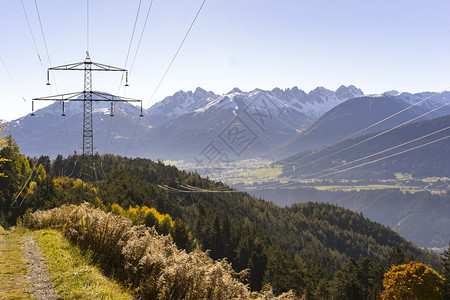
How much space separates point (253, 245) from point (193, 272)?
470 ft

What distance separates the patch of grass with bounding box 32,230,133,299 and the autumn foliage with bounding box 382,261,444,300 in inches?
3903

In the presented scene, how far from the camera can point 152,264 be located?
17.3 meters

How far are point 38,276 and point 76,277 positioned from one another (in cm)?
304

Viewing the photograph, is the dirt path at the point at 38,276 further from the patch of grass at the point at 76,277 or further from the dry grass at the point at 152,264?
the dry grass at the point at 152,264

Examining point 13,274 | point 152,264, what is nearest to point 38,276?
point 13,274

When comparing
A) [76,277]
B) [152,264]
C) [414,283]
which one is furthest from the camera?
[414,283]

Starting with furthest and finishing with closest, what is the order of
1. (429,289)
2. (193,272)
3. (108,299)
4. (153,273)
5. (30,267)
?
(429,289)
(30,267)
(153,273)
(193,272)
(108,299)

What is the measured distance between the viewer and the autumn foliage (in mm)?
95188

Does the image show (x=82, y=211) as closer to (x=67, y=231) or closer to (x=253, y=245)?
(x=67, y=231)

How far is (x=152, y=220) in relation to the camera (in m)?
122

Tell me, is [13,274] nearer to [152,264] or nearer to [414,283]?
[152,264]

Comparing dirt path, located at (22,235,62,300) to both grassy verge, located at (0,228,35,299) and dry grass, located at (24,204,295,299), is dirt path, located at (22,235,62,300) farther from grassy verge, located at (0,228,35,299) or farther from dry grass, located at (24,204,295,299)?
dry grass, located at (24,204,295,299)

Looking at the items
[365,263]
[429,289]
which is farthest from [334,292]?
[429,289]

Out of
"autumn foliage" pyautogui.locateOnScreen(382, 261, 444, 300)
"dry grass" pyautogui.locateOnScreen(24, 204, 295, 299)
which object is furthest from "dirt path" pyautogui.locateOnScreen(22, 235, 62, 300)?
"autumn foliage" pyautogui.locateOnScreen(382, 261, 444, 300)
